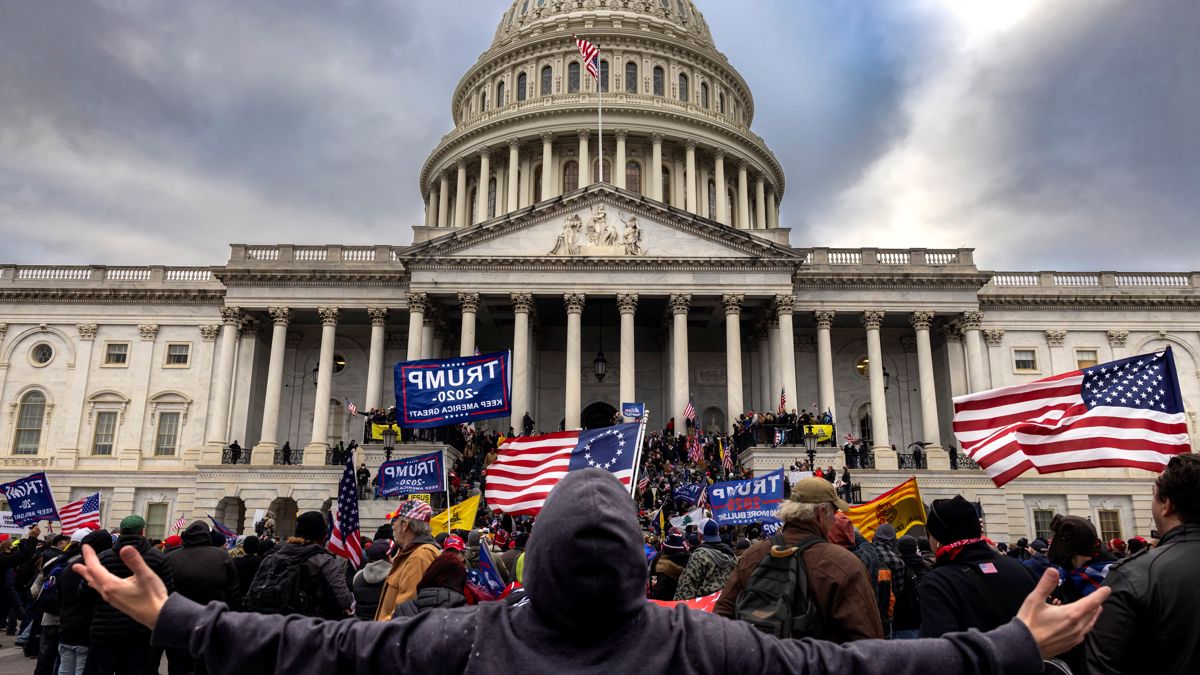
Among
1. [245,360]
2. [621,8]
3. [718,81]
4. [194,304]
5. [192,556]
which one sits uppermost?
[621,8]

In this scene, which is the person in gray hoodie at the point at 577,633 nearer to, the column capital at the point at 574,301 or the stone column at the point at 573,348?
the stone column at the point at 573,348

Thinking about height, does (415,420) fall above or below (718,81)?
below

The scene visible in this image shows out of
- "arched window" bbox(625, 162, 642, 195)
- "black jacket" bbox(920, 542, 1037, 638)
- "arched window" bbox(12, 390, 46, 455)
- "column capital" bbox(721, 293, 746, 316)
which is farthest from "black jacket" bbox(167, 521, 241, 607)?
"arched window" bbox(625, 162, 642, 195)

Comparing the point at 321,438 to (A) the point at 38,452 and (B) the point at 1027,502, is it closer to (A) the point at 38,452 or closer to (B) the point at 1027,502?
(A) the point at 38,452

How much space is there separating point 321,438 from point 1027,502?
33444 millimetres

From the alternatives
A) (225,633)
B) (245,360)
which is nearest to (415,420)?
(225,633)

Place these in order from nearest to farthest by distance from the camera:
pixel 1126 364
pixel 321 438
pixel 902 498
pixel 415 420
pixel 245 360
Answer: pixel 1126 364 → pixel 902 498 → pixel 415 420 → pixel 321 438 → pixel 245 360

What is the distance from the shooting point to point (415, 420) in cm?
1686

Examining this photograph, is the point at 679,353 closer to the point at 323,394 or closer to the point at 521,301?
the point at 521,301

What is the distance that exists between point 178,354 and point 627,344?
24210 mm

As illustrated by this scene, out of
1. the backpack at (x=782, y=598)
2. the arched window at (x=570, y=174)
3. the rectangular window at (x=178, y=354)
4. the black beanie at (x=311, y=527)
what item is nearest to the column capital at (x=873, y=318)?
the arched window at (x=570, y=174)

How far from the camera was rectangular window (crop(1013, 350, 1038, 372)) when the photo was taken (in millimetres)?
43719

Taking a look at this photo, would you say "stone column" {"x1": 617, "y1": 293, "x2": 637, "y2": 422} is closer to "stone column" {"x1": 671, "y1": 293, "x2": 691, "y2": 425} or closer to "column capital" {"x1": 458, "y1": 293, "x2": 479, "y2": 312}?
"stone column" {"x1": 671, "y1": 293, "x2": 691, "y2": 425}

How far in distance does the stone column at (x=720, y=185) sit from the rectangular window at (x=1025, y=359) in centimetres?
2174
